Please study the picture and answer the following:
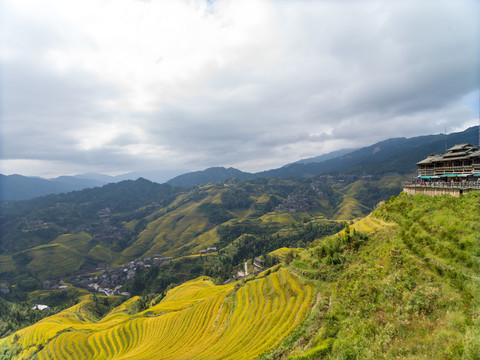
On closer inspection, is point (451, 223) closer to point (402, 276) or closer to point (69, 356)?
point (402, 276)

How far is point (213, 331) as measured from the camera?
3425 cm

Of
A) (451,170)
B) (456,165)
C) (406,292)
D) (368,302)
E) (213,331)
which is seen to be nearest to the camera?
(406,292)

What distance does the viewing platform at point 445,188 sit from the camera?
2889 cm

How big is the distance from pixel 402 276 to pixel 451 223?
8.31 m

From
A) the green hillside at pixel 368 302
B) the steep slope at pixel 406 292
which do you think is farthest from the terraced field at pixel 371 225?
the steep slope at pixel 406 292

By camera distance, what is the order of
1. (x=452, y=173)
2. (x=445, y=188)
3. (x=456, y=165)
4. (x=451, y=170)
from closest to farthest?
(x=445, y=188)
(x=452, y=173)
(x=456, y=165)
(x=451, y=170)

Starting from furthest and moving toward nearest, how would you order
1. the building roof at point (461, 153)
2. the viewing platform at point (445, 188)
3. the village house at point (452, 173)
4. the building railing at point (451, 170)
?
the building roof at point (461, 153)
the building railing at point (451, 170)
the village house at point (452, 173)
the viewing platform at point (445, 188)

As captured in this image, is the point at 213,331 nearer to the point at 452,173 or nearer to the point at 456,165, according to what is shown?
the point at 452,173

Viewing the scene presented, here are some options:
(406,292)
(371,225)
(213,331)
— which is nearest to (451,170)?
(371,225)

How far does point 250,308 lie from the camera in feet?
114

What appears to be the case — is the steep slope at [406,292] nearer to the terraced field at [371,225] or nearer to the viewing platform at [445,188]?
the terraced field at [371,225]

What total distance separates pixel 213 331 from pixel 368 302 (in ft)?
80.1

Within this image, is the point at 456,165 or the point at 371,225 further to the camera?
the point at 456,165

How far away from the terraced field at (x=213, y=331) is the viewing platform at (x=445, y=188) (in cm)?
2481
